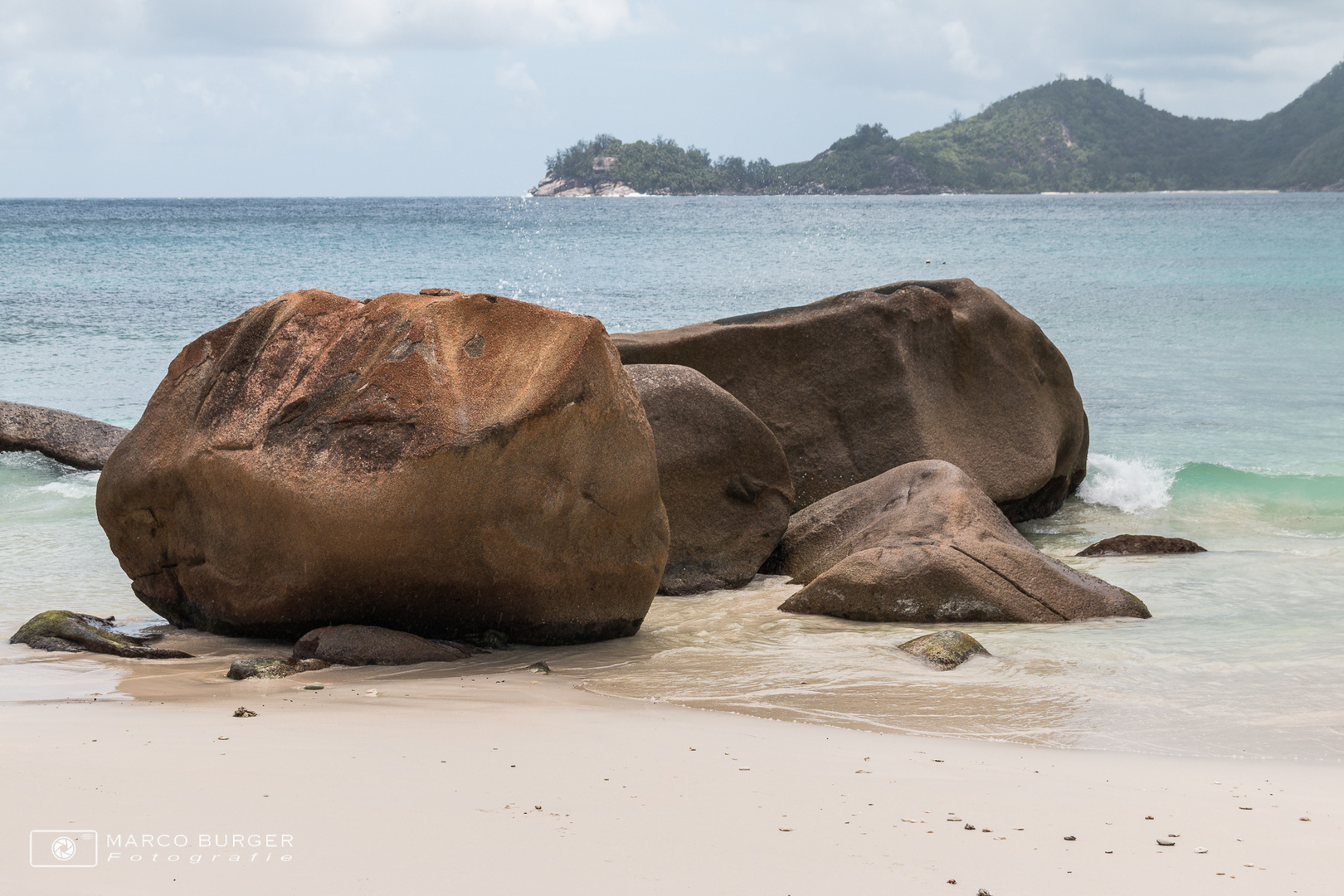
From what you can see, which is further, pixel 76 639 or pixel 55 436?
pixel 55 436

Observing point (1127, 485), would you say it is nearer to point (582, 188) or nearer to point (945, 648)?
point (945, 648)

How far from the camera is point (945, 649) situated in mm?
4977

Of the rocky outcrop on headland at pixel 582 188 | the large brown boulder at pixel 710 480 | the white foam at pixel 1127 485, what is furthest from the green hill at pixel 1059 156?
the large brown boulder at pixel 710 480

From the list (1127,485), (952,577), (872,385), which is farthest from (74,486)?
(1127,485)

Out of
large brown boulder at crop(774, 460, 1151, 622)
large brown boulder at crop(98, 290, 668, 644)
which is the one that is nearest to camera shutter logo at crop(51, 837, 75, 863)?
large brown boulder at crop(98, 290, 668, 644)

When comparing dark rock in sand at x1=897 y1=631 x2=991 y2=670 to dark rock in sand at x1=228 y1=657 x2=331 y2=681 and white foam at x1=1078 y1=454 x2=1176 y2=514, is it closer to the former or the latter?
dark rock in sand at x1=228 y1=657 x2=331 y2=681

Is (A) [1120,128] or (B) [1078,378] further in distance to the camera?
(A) [1120,128]

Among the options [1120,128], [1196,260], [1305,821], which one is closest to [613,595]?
[1305,821]

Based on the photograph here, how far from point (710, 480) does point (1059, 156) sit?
122638 millimetres

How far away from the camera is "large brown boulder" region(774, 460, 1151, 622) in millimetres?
5766

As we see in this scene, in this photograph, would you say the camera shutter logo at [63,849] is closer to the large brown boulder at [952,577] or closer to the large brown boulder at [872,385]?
the large brown boulder at [952,577]

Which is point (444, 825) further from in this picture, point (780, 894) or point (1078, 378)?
point (1078, 378)

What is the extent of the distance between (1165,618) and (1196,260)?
33766 millimetres

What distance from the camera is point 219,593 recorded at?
5.15m
